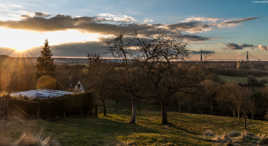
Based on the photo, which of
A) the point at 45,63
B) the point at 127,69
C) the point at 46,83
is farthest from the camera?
the point at 45,63

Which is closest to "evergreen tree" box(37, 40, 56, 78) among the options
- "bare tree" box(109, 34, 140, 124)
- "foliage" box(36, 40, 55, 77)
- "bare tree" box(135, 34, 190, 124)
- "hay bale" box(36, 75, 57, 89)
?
"foliage" box(36, 40, 55, 77)

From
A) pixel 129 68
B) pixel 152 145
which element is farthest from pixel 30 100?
pixel 152 145

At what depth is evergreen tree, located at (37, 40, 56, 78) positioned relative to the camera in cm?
6031

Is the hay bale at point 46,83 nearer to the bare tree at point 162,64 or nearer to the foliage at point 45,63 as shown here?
the foliage at point 45,63

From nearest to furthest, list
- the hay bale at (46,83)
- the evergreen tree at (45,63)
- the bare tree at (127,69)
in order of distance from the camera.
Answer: the bare tree at (127,69)
the hay bale at (46,83)
the evergreen tree at (45,63)

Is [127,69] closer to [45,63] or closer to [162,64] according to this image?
[162,64]

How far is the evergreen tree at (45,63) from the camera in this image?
60306 millimetres

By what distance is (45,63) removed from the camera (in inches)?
2445

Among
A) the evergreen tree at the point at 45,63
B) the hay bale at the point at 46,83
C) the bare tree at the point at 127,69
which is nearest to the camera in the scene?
the bare tree at the point at 127,69

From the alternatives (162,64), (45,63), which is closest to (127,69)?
(162,64)

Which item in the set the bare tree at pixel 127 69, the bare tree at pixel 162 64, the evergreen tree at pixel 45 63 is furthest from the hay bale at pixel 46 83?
the bare tree at pixel 162 64

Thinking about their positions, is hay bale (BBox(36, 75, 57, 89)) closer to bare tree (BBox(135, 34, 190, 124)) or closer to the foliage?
the foliage

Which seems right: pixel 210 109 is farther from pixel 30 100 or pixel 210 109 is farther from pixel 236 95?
pixel 30 100

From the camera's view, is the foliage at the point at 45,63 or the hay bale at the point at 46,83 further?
the foliage at the point at 45,63
